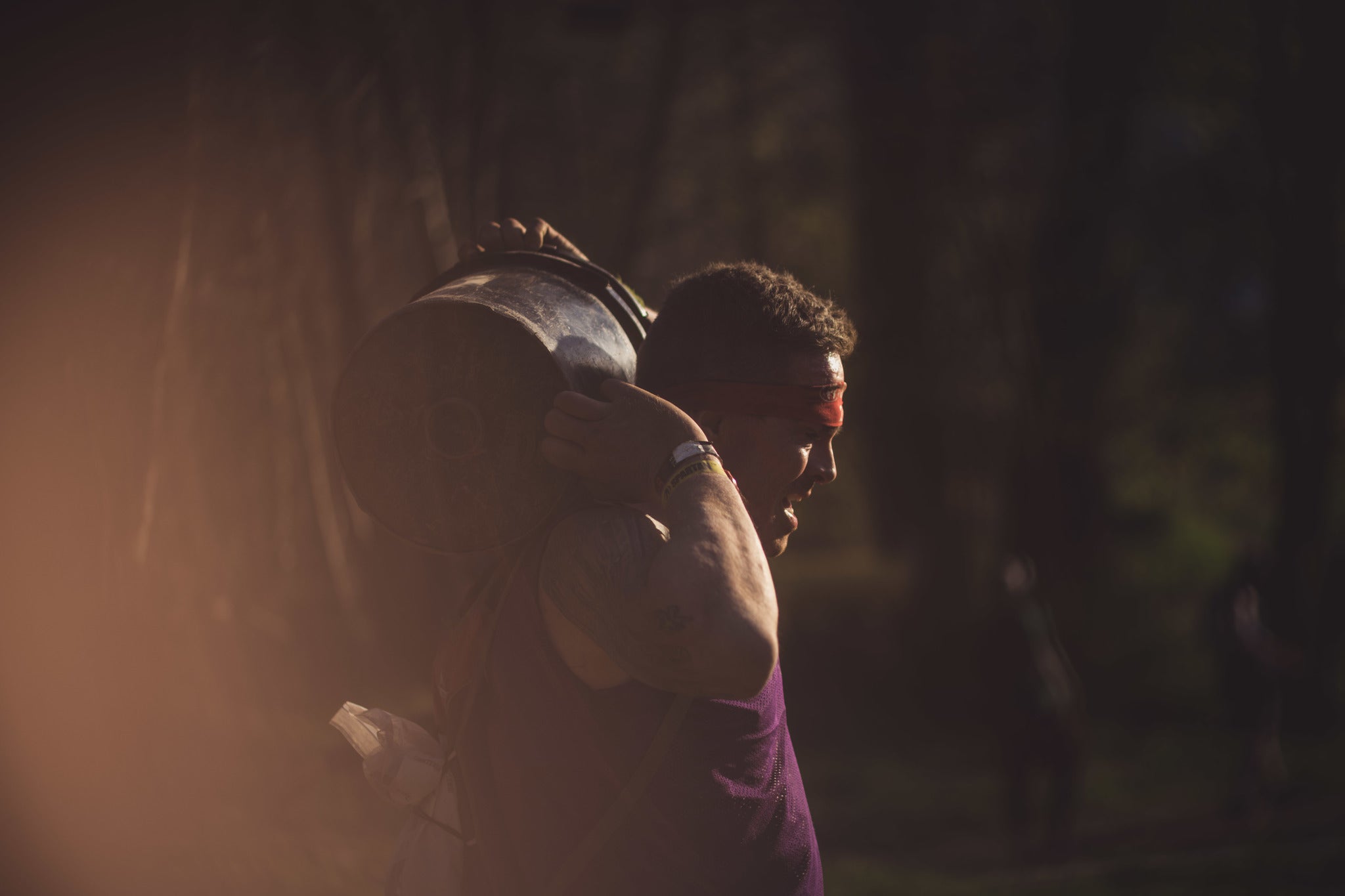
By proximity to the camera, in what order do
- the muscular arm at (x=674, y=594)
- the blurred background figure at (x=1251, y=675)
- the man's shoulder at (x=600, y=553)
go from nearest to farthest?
the muscular arm at (x=674, y=594) < the man's shoulder at (x=600, y=553) < the blurred background figure at (x=1251, y=675)

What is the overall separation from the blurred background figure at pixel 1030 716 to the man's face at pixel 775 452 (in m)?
6.81

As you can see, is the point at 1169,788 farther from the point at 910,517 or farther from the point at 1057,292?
the point at 1057,292

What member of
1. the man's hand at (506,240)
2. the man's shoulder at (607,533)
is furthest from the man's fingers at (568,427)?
the man's hand at (506,240)

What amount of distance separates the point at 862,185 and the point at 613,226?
3770 millimetres

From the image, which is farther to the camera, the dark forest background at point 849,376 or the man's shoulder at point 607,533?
the dark forest background at point 849,376

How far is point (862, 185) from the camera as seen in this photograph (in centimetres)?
1344

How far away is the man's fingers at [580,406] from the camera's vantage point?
2.23 meters

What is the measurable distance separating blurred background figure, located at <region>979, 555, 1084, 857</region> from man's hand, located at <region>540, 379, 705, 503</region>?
286 inches

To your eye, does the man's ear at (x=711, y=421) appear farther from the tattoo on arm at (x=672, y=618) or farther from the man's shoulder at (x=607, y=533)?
the tattoo on arm at (x=672, y=618)

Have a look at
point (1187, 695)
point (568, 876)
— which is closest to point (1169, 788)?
point (1187, 695)

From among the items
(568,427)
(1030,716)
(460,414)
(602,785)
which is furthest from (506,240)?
(1030,716)

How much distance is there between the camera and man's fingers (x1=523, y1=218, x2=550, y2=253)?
2691 mm

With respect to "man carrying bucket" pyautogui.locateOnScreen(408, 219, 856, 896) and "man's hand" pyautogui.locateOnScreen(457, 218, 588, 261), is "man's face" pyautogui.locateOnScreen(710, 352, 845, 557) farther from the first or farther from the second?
"man's hand" pyautogui.locateOnScreen(457, 218, 588, 261)

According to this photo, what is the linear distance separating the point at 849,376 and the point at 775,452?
1249 cm
